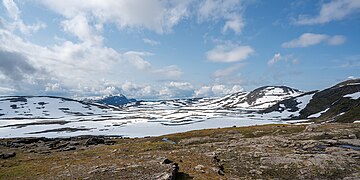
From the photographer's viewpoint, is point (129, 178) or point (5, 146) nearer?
point (129, 178)

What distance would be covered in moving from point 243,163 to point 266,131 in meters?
42.7

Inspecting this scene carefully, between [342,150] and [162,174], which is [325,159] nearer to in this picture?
[342,150]

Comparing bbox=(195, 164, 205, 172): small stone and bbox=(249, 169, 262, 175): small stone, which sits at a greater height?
bbox=(195, 164, 205, 172): small stone

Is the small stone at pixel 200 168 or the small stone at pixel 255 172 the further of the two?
the small stone at pixel 255 172

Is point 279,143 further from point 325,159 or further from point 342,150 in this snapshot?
point 325,159

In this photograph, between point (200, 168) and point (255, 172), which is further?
point (255, 172)

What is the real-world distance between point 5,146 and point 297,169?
77.6 meters

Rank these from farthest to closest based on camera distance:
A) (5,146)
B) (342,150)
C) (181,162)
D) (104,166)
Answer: (5,146), (342,150), (181,162), (104,166)

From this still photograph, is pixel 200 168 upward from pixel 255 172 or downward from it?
upward

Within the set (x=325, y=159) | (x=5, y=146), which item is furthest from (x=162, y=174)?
(x=5, y=146)

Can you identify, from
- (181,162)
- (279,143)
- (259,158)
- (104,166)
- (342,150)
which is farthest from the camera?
(279,143)

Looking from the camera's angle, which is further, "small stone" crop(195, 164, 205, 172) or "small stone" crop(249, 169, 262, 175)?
"small stone" crop(249, 169, 262, 175)

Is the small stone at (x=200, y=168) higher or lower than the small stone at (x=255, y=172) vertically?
higher

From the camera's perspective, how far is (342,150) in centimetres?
4072
